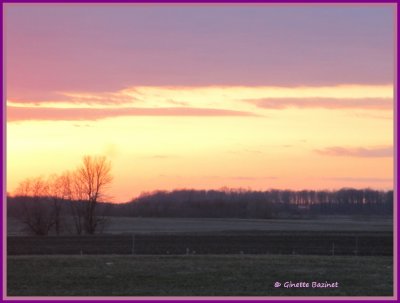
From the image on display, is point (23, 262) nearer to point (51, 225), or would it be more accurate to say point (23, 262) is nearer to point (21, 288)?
point (21, 288)

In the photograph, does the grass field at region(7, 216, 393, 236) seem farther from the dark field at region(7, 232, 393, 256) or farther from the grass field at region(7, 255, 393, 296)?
the grass field at region(7, 255, 393, 296)

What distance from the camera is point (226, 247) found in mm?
34031

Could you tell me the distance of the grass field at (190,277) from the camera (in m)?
14.2

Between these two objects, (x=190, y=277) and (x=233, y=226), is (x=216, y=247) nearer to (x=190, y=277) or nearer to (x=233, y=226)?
(x=190, y=277)

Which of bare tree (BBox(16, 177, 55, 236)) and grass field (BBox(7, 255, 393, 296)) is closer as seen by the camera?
grass field (BBox(7, 255, 393, 296))

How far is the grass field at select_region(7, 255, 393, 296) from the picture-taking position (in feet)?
46.5

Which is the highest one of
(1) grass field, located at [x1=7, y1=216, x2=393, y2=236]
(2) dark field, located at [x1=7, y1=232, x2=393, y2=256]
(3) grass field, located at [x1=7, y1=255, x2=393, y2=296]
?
(3) grass field, located at [x1=7, y1=255, x2=393, y2=296]

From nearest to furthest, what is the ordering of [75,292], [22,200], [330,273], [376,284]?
1. [75,292]
2. [376,284]
3. [330,273]
4. [22,200]

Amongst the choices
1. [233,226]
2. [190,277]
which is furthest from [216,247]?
[233,226]

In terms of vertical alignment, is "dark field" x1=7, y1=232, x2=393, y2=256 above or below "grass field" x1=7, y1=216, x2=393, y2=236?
above

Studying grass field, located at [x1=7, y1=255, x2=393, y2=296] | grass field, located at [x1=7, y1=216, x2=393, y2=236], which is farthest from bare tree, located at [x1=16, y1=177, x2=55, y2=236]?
grass field, located at [x1=7, y1=255, x2=393, y2=296]

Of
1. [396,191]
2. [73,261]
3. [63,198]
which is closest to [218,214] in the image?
[63,198]

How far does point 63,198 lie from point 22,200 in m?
4.02

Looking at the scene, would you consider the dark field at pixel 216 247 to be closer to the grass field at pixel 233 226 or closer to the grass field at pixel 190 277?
the grass field at pixel 190 277
